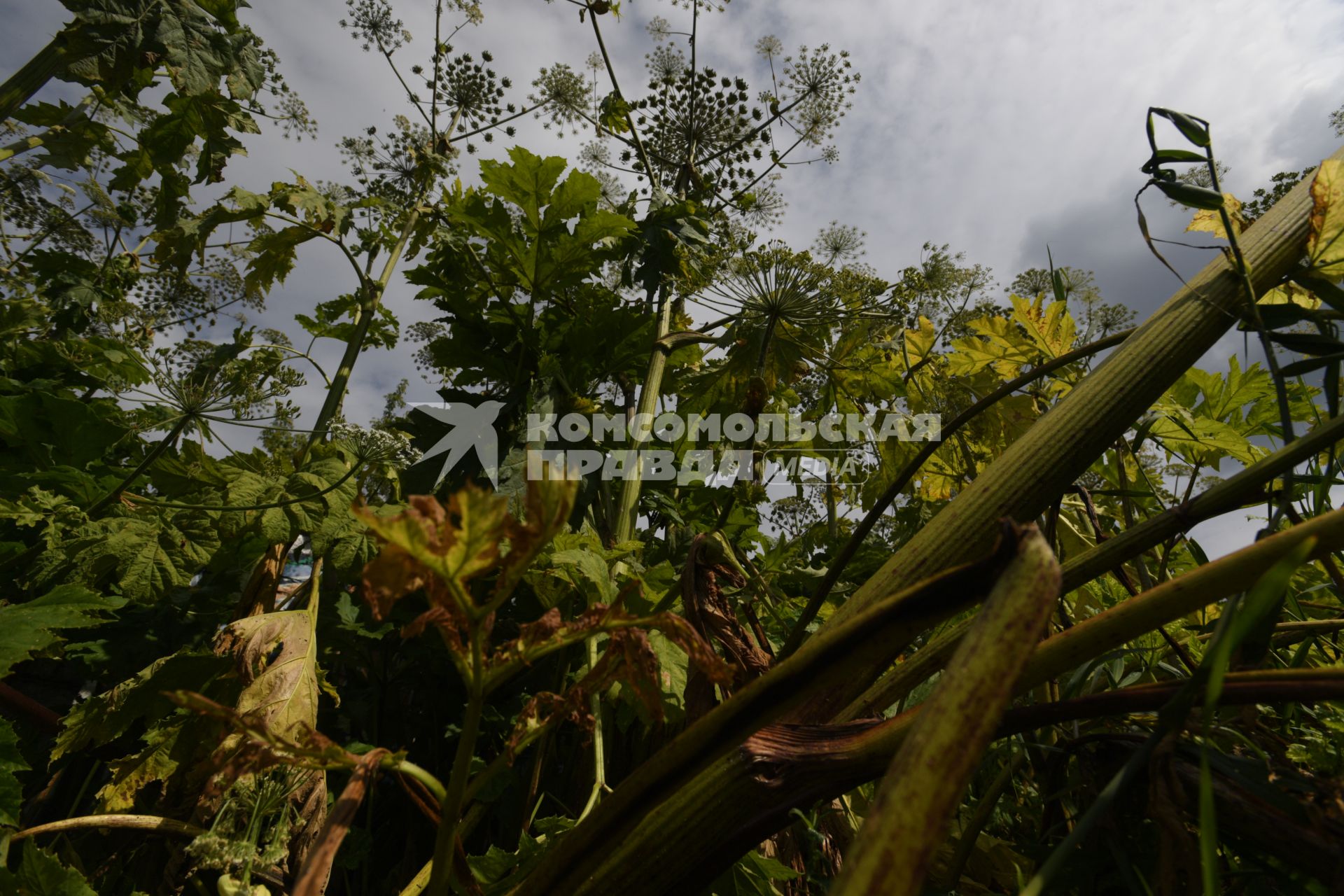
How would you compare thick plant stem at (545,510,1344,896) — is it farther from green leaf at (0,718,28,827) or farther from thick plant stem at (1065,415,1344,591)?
green leaf at (0,718,28,827)

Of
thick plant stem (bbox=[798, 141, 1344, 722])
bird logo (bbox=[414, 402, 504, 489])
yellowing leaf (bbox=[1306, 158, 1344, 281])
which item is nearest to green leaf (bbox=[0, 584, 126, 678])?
bird logo (bbox=[414, 402, 504, 489])

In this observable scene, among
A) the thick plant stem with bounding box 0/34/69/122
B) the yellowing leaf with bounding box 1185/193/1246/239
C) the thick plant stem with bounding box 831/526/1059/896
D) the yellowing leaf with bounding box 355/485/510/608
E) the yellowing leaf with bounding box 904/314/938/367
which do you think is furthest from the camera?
the thick plant stem with bounding box 0/34/69/122

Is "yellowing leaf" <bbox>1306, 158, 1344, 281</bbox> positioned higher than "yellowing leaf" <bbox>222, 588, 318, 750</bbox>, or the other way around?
"yellowing leaf" <bbox>1306, 158, 1344, 281</bbox>

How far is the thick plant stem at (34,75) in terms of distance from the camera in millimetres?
1517

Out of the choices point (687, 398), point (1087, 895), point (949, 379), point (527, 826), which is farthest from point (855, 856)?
point (687, 398)

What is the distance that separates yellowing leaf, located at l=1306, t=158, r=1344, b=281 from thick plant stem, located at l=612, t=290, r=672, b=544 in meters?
1.35

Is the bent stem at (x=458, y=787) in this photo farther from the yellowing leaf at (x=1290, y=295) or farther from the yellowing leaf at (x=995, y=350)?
the yellowing leaf at (x=995, y=350)

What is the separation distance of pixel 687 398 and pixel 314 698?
55.0 inches

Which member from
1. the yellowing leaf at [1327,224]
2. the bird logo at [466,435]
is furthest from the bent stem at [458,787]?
the bird logo at [466,435]

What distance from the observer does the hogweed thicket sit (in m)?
0.35

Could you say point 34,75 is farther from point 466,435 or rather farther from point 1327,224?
point 1327,224

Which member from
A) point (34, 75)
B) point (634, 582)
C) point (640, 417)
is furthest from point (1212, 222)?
point (34, 75)

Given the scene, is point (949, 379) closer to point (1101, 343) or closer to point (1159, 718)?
point (1101, 343)

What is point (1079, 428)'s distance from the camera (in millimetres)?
461
